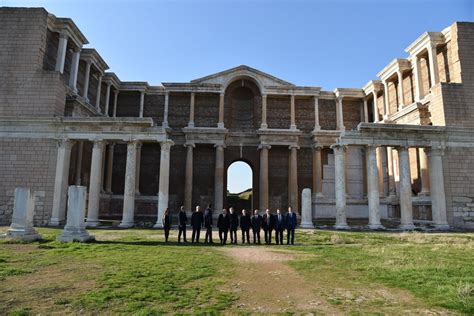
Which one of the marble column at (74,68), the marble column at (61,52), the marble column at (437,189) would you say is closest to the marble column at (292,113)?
the marble column at (437,189)

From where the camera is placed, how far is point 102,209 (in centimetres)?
2823

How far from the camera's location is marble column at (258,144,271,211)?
2906 cm

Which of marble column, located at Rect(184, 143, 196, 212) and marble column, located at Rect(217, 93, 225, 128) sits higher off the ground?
marble column, located at Rect(217, 93, 225, 128)

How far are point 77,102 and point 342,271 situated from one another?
23.1 metres

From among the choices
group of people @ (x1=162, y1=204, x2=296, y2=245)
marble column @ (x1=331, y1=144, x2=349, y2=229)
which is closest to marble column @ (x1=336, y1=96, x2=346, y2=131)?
marble column @ (x1=331, y1=144, x2=349, y2=229)

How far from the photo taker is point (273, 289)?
6906 millimetres

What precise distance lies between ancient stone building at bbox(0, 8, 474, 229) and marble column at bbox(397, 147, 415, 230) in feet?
0.31

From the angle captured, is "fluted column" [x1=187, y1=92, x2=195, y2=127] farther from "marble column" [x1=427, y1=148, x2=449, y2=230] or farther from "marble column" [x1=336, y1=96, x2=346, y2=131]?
"marble column" [x1=427, y1=148, x2=449, y2=230]

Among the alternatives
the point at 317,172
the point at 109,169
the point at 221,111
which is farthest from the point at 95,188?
the point at 317,172

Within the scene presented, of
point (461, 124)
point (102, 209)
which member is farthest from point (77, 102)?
point (461, 124)

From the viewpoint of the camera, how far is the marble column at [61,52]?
2419 cm

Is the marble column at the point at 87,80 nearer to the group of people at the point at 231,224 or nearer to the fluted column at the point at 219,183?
the fluted column at the point at 219,183

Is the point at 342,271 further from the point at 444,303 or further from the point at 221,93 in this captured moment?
the point at 221,93

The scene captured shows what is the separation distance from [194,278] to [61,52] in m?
23.2
